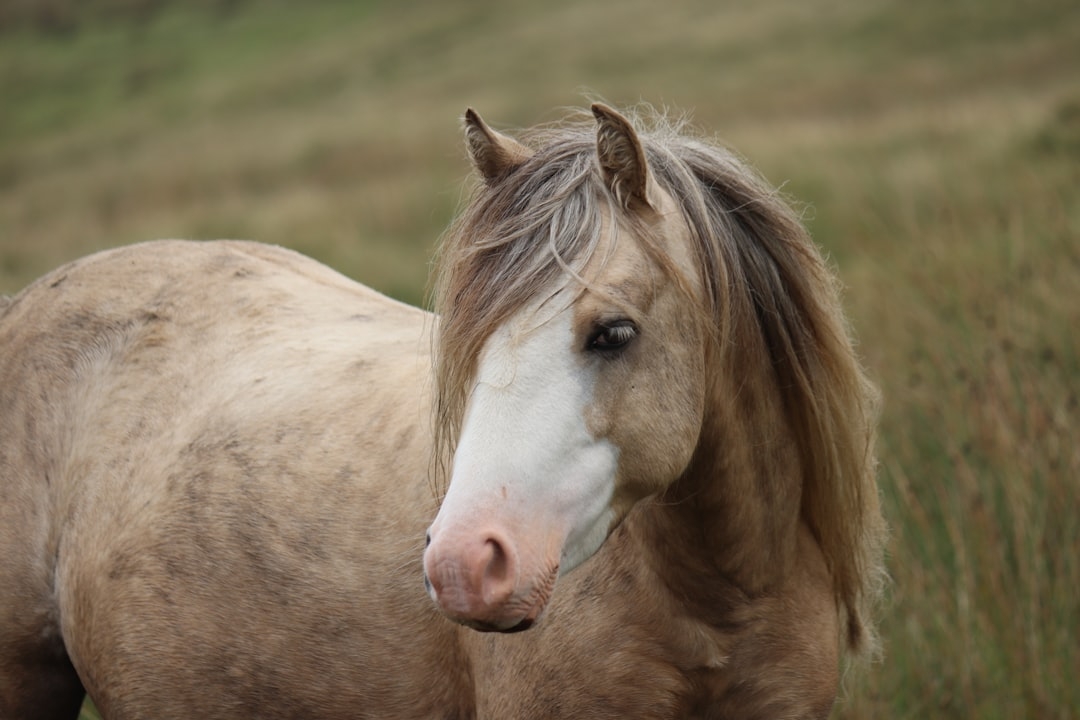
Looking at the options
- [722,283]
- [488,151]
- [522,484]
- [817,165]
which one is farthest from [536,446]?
[817,165]

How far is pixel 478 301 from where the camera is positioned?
2156mm

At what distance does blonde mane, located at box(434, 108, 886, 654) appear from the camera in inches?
85.0

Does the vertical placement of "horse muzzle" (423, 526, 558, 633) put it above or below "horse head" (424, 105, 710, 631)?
below

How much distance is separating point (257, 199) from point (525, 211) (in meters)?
13.7

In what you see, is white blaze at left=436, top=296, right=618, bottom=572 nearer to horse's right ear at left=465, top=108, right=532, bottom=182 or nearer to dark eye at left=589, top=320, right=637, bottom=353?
dark eye at left=589, top=320, right=637, bottom=353

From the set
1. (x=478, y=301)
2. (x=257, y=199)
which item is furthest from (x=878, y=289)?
(x=257, y=199)

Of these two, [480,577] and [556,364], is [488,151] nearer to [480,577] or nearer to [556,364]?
[556,364]

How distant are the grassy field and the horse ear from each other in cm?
163

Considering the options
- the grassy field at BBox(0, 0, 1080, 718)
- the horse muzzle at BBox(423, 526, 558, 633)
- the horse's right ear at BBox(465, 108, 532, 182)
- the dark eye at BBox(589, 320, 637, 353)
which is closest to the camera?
the horse muzzle at BBox(423, 526, 558, 633)

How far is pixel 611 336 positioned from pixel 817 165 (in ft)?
28.2

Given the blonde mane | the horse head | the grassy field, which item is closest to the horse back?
the blonde mane

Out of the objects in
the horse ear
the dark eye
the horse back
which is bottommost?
the horse back

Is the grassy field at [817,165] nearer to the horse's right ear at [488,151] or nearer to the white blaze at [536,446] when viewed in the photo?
the horse's right ear at [488,151]

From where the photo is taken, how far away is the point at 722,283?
229cm
